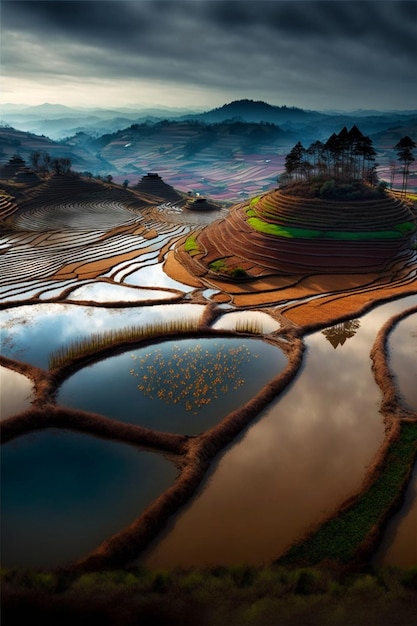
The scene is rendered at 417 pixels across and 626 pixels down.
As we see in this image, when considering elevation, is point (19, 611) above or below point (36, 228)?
below

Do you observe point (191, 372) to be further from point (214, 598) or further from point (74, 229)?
point (74, 229)

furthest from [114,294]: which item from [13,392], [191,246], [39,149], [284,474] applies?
[39,149]

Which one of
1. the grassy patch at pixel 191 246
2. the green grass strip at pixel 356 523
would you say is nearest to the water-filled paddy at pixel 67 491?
the green grass strip at pixel 356 523

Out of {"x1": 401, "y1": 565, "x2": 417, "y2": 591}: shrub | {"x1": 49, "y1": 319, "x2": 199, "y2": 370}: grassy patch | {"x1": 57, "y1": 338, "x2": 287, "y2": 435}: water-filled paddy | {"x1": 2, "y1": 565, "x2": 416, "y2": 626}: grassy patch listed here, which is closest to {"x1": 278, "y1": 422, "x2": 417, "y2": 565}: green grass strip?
{"x1": 2, "y1": 565, "x2": 416, "y2": 626}: grassy patch

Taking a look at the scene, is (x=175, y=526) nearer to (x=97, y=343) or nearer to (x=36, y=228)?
(x=97, y=343)

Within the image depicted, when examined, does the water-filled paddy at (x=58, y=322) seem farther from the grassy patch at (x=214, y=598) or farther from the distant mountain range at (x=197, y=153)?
the distant mountain range at (x=197, y=153)

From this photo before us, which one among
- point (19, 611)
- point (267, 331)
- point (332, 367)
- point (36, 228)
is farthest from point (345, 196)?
point (19, 611)
